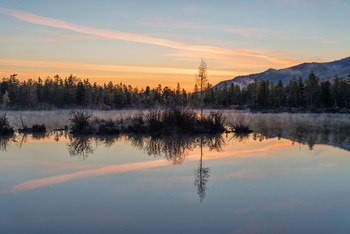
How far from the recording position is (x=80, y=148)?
521 inches

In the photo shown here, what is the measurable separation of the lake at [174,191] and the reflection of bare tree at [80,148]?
0.12 meters

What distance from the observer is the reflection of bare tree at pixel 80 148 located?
1185 cm

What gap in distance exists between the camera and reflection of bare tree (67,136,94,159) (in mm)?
11852

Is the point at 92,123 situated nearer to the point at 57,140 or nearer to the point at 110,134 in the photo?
the point at 110,134

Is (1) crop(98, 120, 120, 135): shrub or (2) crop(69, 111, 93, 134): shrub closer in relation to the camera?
(1) crop(98, 120, 120, 135): shrub

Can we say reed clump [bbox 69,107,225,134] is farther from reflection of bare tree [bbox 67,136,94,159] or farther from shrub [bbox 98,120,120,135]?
reflection of bare tree [bbox 67,136,94,159]

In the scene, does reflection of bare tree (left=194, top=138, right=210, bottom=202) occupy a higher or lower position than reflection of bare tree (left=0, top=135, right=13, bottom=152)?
lower

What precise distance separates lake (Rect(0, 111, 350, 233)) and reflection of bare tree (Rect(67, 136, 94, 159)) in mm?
119

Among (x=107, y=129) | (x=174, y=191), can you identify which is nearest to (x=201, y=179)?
(x=174, y=191)

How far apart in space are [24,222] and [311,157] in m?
9.50

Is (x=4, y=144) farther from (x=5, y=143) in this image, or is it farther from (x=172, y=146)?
(x=172, y=146)

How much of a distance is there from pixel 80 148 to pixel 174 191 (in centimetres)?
726

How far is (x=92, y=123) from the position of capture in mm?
19766

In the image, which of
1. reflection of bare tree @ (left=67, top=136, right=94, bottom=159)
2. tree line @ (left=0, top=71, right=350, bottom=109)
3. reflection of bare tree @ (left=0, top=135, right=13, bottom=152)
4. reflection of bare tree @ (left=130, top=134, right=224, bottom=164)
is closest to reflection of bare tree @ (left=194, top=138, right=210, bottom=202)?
reflection of bare tree @ (left=130, top=134, right=224, bottom=164)
